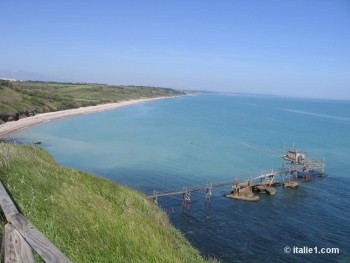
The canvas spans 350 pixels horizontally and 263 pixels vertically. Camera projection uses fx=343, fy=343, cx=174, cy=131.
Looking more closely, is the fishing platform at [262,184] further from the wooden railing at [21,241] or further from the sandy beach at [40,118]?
the sandy beach at [40,118]

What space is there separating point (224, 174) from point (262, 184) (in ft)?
24.9

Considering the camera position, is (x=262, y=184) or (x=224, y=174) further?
(x=224, y=174)

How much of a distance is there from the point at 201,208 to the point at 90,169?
2096cm

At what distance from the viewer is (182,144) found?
75375 mm

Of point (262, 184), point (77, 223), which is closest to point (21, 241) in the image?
point (77, 223)

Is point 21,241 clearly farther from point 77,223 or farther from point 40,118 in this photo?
point 40,118

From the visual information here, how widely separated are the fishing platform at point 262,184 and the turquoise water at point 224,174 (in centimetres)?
104

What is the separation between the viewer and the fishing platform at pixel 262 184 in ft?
122

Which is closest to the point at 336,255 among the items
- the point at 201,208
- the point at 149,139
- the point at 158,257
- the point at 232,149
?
the point at 201,208

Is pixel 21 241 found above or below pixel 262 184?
above

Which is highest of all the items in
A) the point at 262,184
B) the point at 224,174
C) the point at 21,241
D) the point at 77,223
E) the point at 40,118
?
the point at 21,241

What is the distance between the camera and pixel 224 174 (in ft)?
166

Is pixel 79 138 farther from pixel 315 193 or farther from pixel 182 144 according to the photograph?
pixel 315 193

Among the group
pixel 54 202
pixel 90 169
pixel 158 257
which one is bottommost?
pixel 90 169
